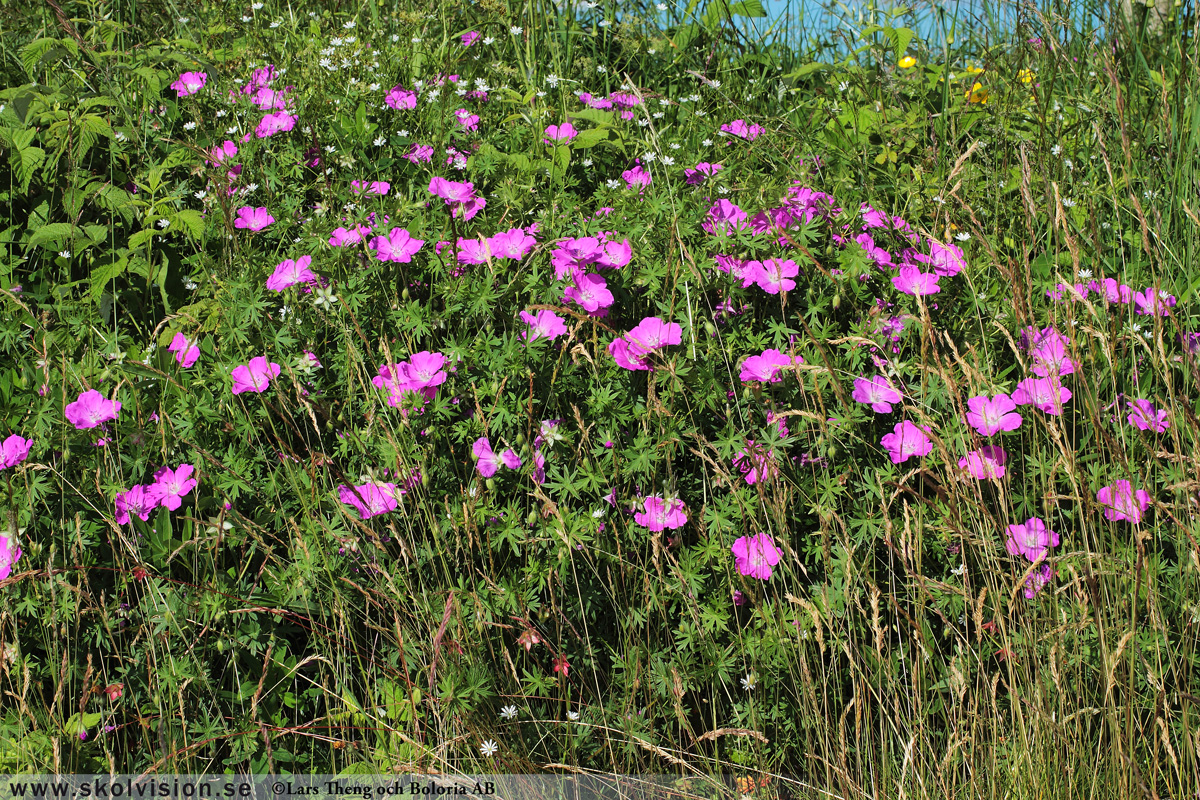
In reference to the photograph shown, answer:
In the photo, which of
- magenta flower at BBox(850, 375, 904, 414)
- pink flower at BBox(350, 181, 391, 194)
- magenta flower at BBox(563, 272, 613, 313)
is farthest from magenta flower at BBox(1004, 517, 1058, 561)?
pink flower at BBox(350, 181, 391, 194)

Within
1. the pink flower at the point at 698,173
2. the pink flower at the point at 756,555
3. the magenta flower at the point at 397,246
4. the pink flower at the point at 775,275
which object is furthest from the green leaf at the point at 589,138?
the pink flower at the point at 756,555

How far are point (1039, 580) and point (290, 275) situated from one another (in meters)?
1.72

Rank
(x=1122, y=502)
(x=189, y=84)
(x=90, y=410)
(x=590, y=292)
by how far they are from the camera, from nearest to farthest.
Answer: (x=1122, y=502) < (x=90, y=410) < (x=590, y=292) < (x=189, y=84)

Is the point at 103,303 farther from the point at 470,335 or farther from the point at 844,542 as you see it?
the point at 844,542

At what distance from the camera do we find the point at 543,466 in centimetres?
186

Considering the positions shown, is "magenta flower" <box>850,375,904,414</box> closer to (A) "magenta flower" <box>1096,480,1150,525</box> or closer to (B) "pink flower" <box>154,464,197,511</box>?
(A) "magenta flower" <box>1096,480,1150,525</box>

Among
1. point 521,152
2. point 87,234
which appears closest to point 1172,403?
point 521,152

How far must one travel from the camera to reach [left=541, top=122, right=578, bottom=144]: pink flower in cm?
264

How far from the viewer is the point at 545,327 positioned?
1922 mm

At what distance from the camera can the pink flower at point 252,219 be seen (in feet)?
7.86

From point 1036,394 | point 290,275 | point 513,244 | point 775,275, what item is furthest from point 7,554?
point 1036,394

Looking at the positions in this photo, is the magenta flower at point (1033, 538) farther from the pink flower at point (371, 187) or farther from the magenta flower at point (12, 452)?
the magenta flower at point (12, 452)

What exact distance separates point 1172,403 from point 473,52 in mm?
2688

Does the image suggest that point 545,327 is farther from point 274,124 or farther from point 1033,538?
point 274,124
